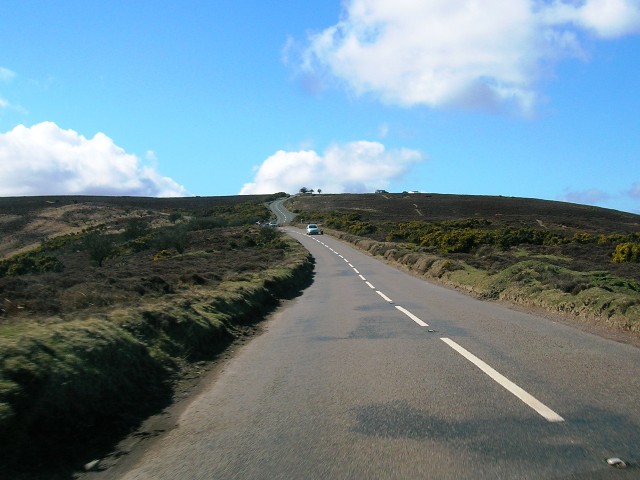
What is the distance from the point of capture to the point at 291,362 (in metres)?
9.55

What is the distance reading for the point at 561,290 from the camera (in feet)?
53.5

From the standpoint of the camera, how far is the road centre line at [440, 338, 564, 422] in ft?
19.9

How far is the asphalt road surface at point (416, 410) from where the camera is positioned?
194 inches

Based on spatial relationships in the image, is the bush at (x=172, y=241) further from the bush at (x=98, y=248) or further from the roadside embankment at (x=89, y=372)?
the roadside embankment at (x=89, y=372)

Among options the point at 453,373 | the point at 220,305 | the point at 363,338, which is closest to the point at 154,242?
the point at 220,305

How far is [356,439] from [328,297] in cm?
1581

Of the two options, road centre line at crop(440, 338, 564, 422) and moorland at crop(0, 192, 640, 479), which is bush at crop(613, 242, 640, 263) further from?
road centre line at crop(440, 338, 564, 422)

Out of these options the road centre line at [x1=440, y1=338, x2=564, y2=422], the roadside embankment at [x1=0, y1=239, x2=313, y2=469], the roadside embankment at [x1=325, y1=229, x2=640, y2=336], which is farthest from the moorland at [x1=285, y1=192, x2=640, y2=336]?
the roadside embankment at [x1=0, y1=239, x2=313, y2=469]

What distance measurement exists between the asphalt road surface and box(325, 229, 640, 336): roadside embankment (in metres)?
1.28

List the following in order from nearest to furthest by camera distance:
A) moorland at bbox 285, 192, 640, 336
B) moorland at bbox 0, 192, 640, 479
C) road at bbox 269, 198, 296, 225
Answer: moorland at bbox 0, 192, 640, 479 → moorland at bbox 285, 192, 640, 336 → road at bbox 269, 198, 296, 225

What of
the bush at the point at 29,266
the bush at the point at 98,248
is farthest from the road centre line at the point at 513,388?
the bush at the point at 98,248

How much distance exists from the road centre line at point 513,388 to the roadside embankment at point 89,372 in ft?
13.8

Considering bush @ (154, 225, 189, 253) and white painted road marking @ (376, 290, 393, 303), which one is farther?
bush @ (154, 225, 189, 253)

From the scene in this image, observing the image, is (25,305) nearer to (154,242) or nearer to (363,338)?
(363,338)
